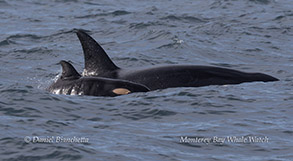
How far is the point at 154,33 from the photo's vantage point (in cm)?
2388

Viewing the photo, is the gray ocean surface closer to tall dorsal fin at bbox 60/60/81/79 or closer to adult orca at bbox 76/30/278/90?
adult orca at bbox 76/30/278/90

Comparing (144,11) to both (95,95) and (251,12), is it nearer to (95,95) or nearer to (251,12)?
(251,12)

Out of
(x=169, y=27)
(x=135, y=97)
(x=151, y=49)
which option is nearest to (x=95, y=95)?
(x=135, y=97)

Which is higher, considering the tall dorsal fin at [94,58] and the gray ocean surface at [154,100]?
the tall dorsal fin at [94,58]

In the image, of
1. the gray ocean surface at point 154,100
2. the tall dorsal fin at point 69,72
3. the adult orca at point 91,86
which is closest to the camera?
the gray ocean surface at point 154,100

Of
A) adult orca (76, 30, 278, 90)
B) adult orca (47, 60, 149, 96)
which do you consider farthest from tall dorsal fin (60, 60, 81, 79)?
adult orca (76, 30, 278, 90)

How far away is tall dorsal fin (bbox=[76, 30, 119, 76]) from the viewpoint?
15242mm

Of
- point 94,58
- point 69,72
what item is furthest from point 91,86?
point 94,58

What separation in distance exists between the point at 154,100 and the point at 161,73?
6.18 feet

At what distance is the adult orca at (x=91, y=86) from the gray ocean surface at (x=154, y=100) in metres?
0.29

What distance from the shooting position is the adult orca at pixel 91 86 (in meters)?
13.9

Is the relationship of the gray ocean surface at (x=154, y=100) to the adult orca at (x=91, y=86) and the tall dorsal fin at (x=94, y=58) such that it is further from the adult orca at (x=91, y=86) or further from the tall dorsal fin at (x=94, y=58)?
the tall dorsal fin at (x=94, y=58)

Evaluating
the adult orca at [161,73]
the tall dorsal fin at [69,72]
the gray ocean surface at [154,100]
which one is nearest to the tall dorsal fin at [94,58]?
the adult orca at [161,73]

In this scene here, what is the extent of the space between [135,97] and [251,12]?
651 inches
